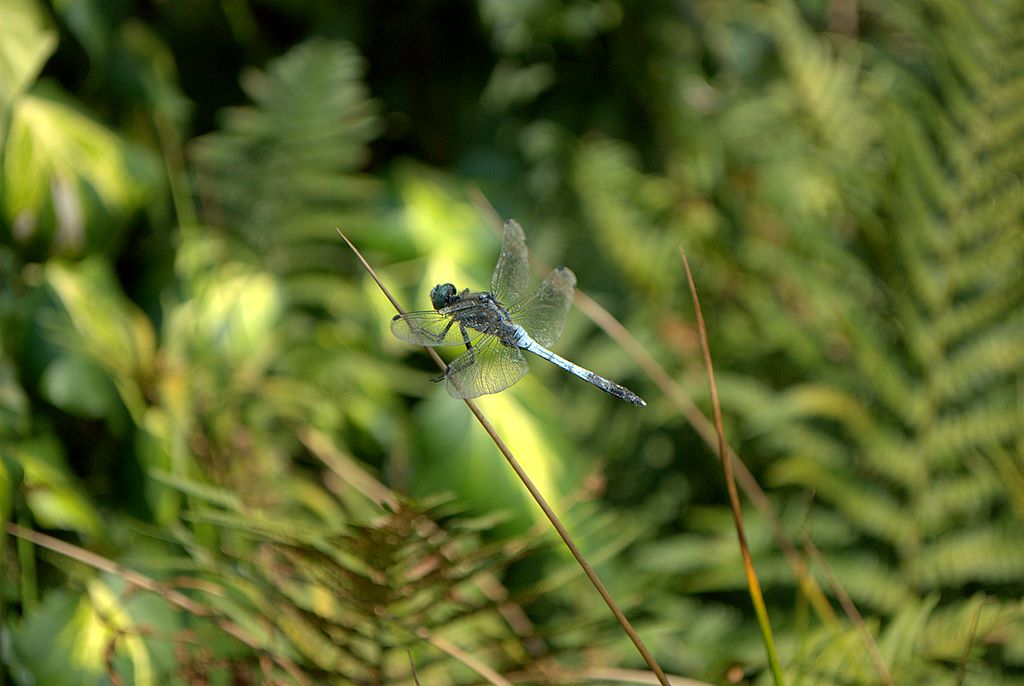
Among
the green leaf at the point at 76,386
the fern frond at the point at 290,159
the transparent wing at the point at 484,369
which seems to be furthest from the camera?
the fern frond at the point at 290,159

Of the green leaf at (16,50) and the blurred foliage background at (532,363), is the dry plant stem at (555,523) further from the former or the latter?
the green leaf at (16,50)

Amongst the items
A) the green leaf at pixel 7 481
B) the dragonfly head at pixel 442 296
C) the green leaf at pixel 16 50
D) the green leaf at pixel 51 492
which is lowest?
the green leaf at pixel 51 492

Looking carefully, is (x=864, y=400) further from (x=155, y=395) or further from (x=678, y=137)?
(x=155, y=395)

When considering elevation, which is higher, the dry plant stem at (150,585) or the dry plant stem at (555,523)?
the dry plant stem at (555,523)

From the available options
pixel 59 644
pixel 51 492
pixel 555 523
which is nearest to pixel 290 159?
pixel 51 492

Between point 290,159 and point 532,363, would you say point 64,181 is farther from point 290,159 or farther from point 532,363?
point 532,363

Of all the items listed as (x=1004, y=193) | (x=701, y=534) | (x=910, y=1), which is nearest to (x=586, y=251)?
(x=701, y=534)

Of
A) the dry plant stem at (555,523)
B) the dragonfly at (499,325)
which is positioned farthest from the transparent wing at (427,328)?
the dry plant stem at (555,523)
